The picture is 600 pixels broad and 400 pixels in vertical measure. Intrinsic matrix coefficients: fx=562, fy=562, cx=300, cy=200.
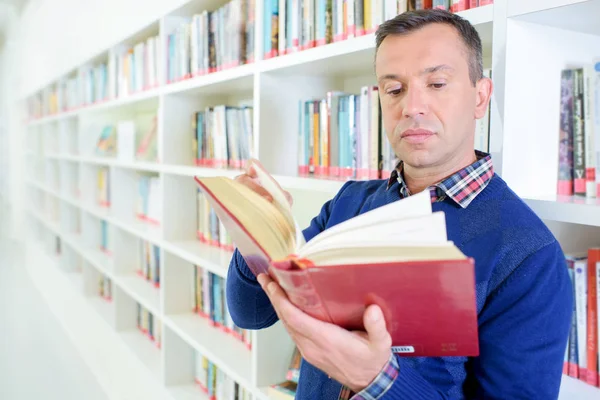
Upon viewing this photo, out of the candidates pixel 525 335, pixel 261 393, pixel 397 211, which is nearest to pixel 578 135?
pixel 525 335

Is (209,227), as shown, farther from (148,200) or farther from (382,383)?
(382,383)

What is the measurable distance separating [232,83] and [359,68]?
23.5 inches

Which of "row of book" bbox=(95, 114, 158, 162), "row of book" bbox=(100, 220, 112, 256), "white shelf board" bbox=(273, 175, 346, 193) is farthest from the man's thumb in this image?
"row of book" bbox=(100, 220, 112, 256)

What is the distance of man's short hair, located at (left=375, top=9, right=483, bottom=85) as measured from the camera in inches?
36.5

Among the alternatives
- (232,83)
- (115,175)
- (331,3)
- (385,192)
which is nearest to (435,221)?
(385,192)

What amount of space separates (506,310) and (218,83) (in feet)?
4.78

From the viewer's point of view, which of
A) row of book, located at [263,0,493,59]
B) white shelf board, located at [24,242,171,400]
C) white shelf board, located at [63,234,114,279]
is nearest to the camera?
row of book, located at [263,0,493,59]

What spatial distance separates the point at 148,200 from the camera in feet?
10.0

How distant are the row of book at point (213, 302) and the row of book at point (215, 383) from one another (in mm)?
165

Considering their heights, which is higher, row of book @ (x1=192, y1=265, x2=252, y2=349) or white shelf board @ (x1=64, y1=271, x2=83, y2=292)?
row of book @ (x1=192, y1=265, x2=252, y2=349)

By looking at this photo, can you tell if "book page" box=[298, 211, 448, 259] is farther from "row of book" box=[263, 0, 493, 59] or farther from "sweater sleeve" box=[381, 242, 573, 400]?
"row of book" box=[263, 0, 493, 59]

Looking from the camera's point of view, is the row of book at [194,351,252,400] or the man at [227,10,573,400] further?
the row of book at [194,351,252,400]

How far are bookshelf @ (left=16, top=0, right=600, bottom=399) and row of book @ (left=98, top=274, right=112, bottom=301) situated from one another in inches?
1.7

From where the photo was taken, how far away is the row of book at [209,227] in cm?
223
